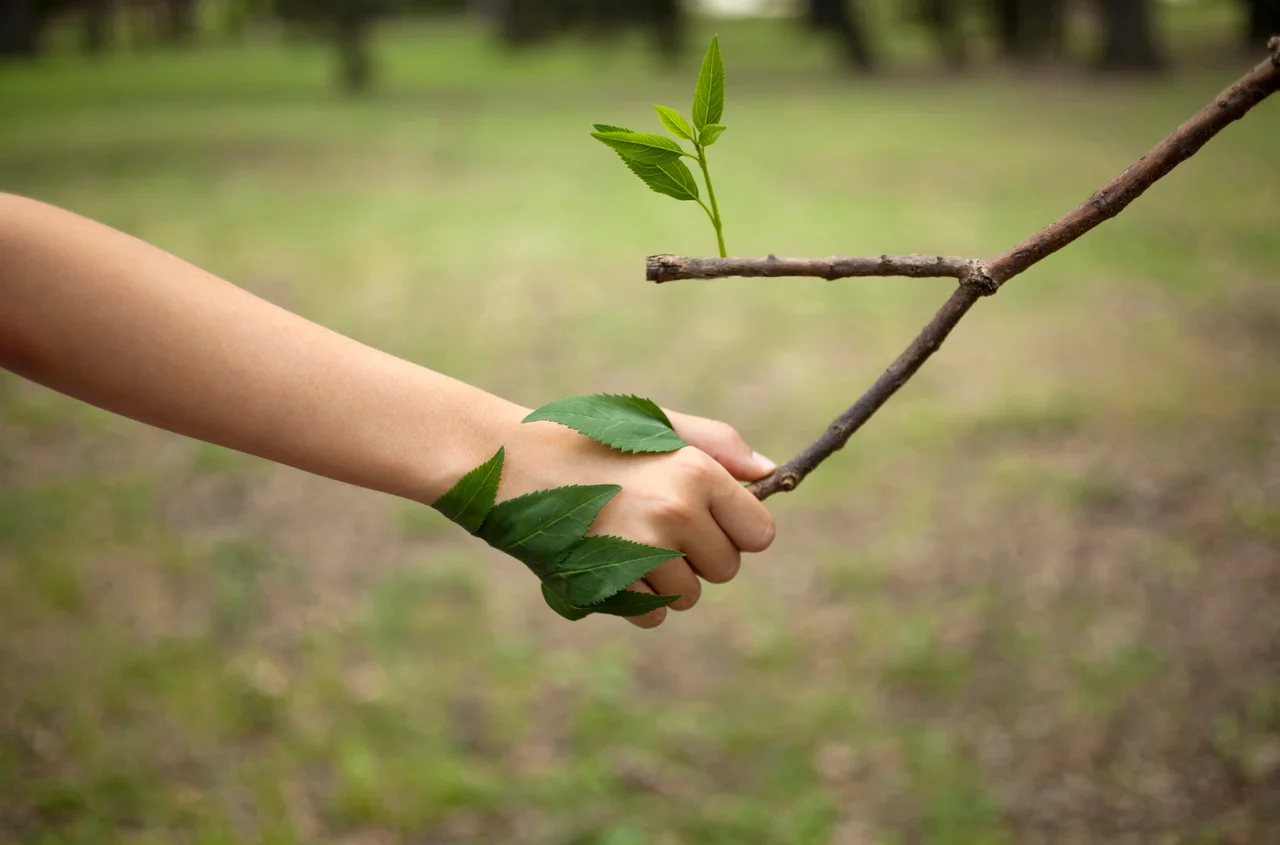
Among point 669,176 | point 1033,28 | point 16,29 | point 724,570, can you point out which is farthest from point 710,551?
point 1033,28

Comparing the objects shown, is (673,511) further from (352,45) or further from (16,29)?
(352,45)

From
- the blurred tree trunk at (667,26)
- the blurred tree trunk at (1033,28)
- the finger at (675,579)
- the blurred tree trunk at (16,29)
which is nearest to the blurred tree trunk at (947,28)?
the blurred tree trunk at (1033,28)

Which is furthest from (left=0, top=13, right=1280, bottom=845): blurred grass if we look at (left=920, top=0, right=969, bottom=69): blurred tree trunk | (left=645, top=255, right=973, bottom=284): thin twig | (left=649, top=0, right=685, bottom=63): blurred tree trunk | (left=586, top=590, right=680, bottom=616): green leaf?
(left=649, top=0, right=685, bottom=63): blurred tree trunk

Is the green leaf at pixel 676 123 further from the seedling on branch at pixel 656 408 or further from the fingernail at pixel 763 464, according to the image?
the fingernail at pixel 763 464

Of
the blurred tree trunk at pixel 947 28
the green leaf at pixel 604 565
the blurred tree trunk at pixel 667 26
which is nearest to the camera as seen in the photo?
the green leaf at pixel 604 565

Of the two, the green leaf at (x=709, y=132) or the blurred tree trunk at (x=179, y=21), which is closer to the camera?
the green leaf at (x=709, y=132)

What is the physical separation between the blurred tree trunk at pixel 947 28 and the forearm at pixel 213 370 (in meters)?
9.63

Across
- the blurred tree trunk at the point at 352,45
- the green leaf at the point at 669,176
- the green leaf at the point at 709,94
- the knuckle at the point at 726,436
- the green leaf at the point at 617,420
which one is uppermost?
the green leaf at the point at 709,94

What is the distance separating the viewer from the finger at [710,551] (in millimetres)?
688

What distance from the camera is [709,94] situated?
0.62 metres

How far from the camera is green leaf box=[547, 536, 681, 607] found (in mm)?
625

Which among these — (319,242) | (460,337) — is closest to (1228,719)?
(460,337)

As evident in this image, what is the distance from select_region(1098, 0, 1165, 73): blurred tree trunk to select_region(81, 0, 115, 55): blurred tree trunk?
813 centimetres

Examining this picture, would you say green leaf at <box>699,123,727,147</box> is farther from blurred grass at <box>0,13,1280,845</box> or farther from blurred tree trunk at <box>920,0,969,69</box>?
blurred tree trunk at <box>920,0,969,69</box>
